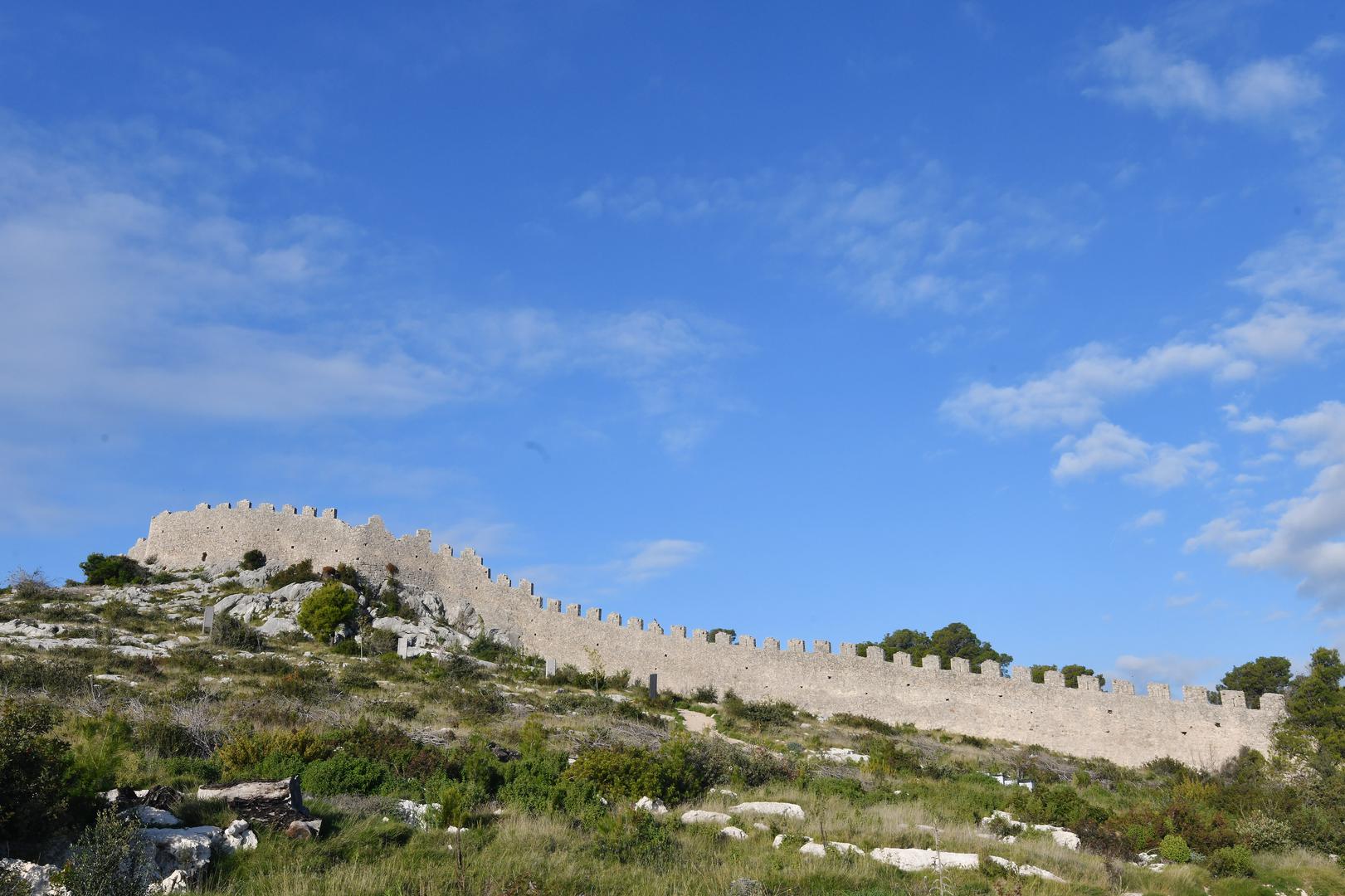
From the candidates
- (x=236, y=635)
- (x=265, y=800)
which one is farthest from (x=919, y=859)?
(x=236, y=635)

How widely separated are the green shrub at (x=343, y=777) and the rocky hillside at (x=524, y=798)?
38mm

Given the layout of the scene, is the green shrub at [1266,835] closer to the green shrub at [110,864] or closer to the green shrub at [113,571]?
the green shrub at [110,864]

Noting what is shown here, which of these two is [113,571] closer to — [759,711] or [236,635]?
[236,635]

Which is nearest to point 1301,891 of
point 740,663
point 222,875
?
point 222,875

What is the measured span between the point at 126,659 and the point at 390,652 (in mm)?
11108

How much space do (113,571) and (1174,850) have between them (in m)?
46.0

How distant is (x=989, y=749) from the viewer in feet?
98.2

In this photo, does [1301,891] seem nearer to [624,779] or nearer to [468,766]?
[624,779]

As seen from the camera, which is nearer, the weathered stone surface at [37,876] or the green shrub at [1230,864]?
the weathered stone surface at [37,876]

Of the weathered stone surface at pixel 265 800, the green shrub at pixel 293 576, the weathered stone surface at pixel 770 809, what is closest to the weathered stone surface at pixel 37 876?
the weathered stone surface at pixel 265 800

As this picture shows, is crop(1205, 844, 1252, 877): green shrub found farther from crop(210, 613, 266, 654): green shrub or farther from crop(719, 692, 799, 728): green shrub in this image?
crop(210, 613, 266, 654): green shrub

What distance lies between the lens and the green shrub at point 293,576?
41031mm

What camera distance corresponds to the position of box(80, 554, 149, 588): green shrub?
1718 inches

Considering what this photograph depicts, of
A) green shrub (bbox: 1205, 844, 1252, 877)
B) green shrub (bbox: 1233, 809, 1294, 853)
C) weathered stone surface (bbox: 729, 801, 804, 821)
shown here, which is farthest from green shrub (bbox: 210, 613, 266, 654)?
green shrub (bbox: 1233, 809, 1294, 853)
